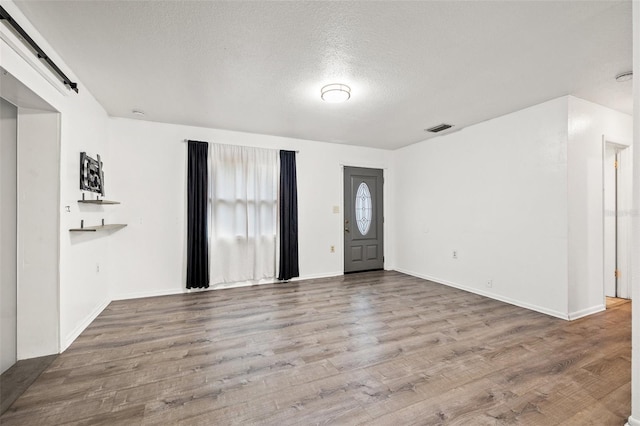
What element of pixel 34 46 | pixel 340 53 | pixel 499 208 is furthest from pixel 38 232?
pixel 499 208

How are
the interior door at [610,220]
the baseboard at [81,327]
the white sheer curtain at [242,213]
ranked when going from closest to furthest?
the baseboard at [81,327], the interior door at [610,220], the white sheer curtain at [242,213]

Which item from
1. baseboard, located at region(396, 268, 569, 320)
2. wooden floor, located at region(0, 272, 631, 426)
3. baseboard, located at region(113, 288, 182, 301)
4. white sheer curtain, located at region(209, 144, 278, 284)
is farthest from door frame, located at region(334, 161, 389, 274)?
baseboard, located at region(113, 288, 182, 301)

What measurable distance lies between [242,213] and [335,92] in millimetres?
2734

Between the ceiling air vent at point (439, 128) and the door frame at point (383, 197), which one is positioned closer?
the ceiling air vent at point (439, 128)

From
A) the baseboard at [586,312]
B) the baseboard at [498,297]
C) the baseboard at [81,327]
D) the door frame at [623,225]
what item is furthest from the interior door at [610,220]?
the baseboard at [81,327]

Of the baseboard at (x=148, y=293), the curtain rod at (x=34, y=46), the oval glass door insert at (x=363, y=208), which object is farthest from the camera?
the oval glass door insert at (x=363, y=208)

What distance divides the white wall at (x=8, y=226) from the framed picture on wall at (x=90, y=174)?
1.98 feet

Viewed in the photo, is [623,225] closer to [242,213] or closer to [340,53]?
[340,53]

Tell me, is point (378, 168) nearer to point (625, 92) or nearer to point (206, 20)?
point (625, 92)

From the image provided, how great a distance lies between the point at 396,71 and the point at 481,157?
2.47 meters

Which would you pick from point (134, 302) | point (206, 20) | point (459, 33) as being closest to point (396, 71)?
point (459, 33)

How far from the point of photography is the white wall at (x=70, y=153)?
205cm

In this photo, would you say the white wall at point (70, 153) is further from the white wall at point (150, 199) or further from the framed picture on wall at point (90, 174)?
the white wall at point (150, 199)

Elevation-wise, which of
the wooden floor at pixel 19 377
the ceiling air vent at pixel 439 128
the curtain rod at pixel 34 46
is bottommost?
the wooden floor at pixel 19 377
